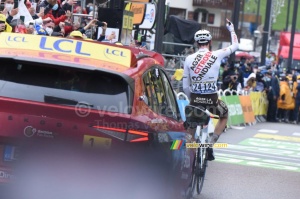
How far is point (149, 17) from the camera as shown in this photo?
20047 mm

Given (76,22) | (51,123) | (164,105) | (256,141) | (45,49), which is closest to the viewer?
(51,123)

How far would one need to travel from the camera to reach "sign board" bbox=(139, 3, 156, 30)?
1970 cm

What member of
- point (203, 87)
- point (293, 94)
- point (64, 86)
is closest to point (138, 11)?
point (203, 87)

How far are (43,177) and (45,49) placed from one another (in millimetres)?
1103

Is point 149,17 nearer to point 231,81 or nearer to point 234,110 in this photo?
point 234,110

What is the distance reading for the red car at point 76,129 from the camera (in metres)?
6.38

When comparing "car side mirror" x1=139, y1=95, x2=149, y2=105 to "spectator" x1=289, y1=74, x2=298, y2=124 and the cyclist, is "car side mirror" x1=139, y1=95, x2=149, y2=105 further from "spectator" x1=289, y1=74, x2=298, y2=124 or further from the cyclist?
"spectator" x1=289, y1=74, x2=298, y2=124

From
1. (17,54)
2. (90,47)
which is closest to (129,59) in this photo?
(90,47)

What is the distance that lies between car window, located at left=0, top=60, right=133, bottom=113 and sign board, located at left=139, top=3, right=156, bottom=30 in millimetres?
13063

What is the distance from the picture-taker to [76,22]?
59.4 feet

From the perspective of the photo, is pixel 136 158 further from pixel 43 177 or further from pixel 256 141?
pixel 256 141

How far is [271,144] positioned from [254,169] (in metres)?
6.74

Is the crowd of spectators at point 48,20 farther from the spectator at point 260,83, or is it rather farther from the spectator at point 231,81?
the spectator at point 260,83

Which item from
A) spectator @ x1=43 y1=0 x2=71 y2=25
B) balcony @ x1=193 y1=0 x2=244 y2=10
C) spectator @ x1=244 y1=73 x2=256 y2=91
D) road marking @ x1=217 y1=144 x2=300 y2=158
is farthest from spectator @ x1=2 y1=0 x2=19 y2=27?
balcony @ x1=193 y1=0 x2=244 y2=10
